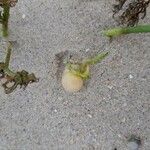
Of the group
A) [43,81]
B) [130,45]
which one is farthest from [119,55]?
[43,81]

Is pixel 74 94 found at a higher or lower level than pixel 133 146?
higher

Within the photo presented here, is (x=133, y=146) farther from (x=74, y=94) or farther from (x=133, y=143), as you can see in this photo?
(x=74, y=94)

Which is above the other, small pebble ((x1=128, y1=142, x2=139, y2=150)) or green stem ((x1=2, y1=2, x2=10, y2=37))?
green stem ((x1=2, y1=2, x2=10, y2=37))

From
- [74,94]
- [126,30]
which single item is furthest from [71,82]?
[126,30]

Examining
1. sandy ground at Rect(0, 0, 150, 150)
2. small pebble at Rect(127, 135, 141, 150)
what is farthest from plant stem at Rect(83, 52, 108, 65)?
small pebble at Rect(127, 135, 141, 150)

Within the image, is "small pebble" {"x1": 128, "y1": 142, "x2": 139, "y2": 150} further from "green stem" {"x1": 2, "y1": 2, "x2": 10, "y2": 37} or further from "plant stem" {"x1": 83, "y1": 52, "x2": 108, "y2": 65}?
"green stem" {"x1": 2, "y1": 2, "x2": 10, "y2": 37}

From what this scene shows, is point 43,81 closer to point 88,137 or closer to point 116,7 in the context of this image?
point 88,137

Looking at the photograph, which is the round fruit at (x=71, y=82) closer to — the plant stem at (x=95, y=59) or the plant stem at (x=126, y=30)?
the plant stem at (x=95, y=59)

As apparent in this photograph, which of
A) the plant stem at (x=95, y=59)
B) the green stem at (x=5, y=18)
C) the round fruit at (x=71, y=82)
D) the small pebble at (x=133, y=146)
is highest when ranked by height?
the green stem at (x=5, y=18)

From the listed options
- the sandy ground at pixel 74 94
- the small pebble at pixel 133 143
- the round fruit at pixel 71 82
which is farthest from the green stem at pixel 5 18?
the small pebble at pixel 133 143
